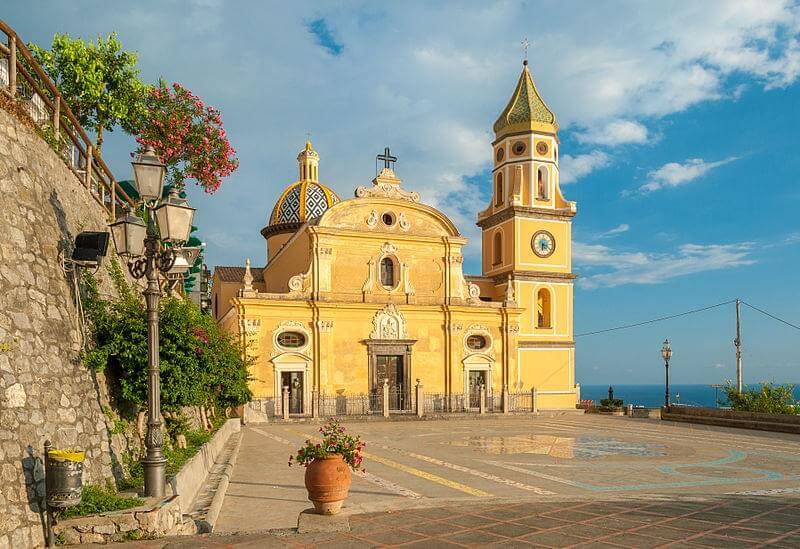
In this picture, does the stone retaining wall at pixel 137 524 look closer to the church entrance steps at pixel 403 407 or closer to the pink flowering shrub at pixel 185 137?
the pink flowering shrub at pixel 185 137

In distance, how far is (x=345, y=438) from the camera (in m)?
8.64

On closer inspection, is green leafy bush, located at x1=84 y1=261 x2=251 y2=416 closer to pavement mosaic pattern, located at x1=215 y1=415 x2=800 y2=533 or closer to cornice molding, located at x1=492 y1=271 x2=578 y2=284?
pavement mosaic pattern, located at x1=215 y1=415 x2=800 y2=533

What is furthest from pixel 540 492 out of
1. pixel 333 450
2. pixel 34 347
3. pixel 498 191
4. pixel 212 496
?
pixel 498 191

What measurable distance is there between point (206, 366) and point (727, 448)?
1554cm

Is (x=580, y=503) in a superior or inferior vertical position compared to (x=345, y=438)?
inferior

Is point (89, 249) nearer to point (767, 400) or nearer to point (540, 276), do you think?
point (767, 400)

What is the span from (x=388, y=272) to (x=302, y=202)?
1316 cm

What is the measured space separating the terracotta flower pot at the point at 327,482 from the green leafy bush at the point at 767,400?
→ 2315 cm

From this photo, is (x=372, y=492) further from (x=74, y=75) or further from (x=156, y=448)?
(x=74, y=75)

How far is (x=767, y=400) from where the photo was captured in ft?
86.1

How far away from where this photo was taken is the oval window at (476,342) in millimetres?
33344

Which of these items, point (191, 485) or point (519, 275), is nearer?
point (191, 485)

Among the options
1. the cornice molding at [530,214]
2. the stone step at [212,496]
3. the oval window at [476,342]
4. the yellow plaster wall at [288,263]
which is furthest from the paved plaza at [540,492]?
the cornice molding at [530,214]

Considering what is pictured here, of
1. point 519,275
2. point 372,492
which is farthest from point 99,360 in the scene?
point 519,275
